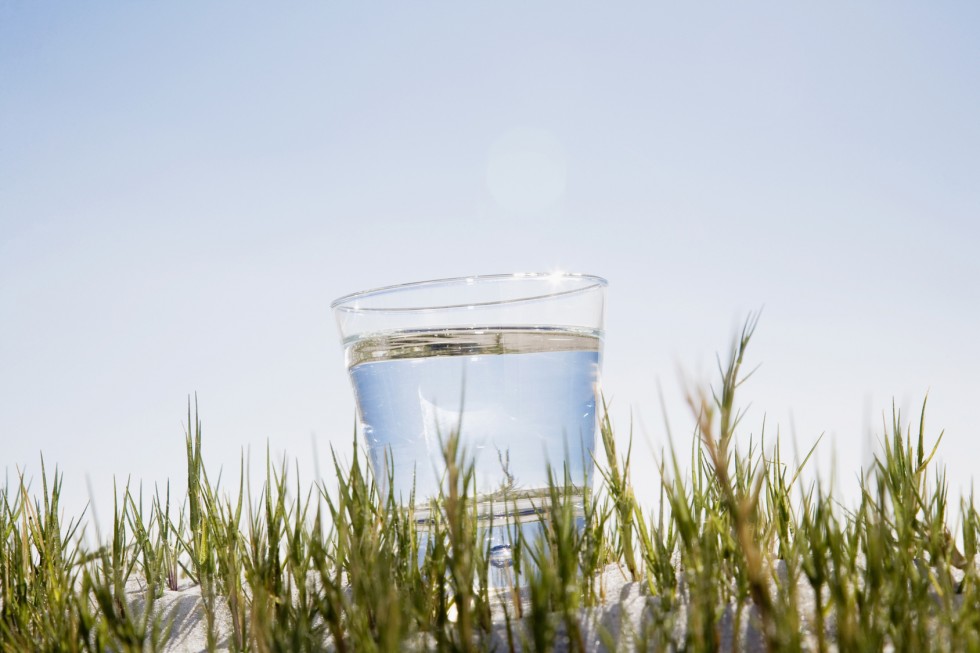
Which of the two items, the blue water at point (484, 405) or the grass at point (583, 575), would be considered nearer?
the grass at point (583, 575)

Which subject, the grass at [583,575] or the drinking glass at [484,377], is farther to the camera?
the drinking glass at [484,377]

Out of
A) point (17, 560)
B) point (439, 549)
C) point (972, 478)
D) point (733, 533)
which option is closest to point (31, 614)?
point (17, 560)

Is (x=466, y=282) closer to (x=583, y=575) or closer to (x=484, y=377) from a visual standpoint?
(x=484, y=377)

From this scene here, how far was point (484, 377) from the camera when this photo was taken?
6.35 feet

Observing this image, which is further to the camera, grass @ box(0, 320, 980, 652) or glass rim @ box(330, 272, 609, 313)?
glass rim @ box(330, 272, 609, 313)

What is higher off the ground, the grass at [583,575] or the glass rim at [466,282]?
the glass rim at [466,282]

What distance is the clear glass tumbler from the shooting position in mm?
1896

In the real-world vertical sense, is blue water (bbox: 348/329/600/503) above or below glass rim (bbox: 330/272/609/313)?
below

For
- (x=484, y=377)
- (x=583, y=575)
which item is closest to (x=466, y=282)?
→ (x=484, y=377)

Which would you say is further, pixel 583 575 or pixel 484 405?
pixel 484 405

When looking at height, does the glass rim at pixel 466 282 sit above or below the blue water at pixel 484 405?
above

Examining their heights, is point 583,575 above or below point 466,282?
below

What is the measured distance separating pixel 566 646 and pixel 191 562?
1246mm

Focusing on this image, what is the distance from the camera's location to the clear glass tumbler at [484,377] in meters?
1.90
